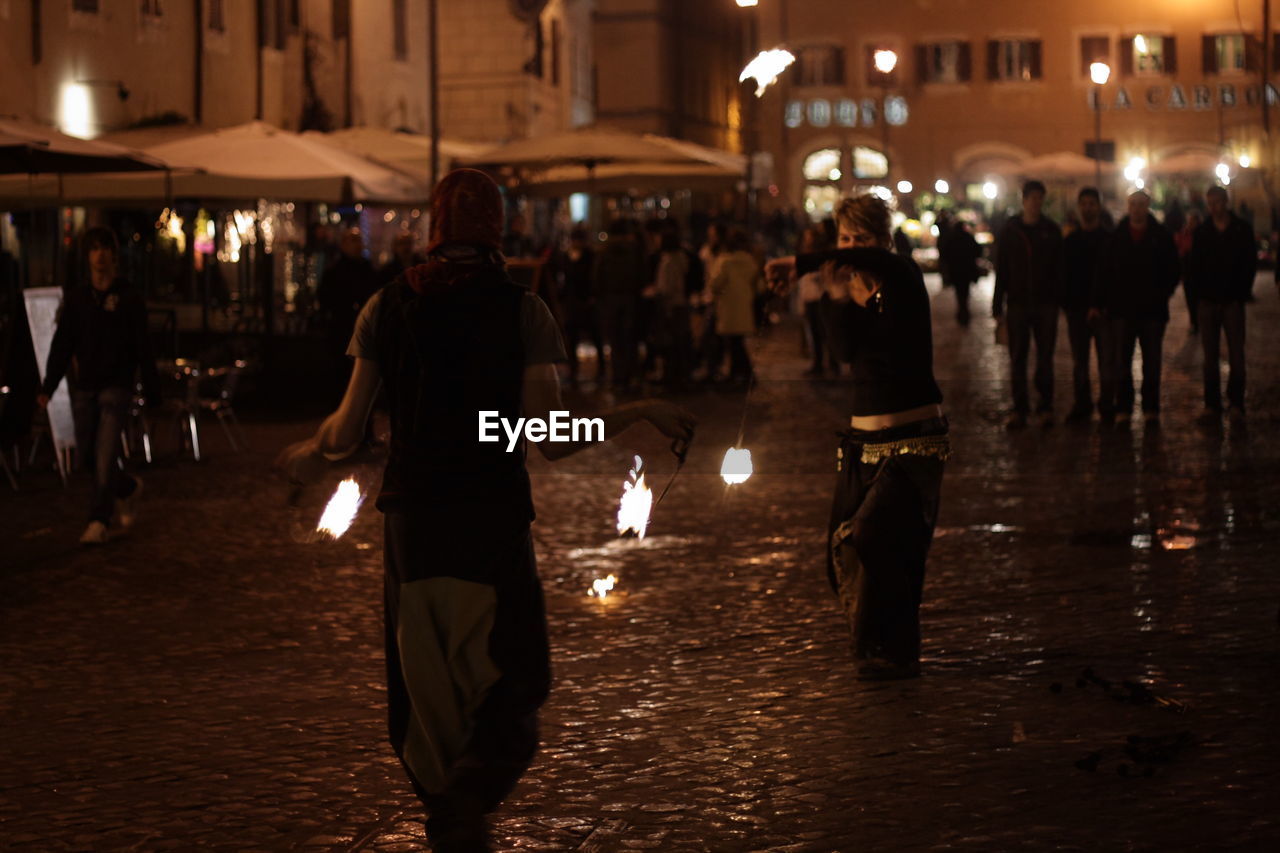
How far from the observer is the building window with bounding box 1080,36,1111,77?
68.2 m

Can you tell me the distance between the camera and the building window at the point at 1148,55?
6675 centimetres

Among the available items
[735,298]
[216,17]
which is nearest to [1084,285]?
[735,298]

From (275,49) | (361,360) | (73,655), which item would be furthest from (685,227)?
(361,360)

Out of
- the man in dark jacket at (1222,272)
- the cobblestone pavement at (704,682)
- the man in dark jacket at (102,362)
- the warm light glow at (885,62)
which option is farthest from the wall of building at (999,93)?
the man in dark jacket at (102,362)

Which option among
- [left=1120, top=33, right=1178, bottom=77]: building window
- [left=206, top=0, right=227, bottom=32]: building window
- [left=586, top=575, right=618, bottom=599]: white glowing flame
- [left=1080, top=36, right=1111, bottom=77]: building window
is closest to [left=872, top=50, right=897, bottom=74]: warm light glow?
[left=206, top=0, right=227, bottom=32]: building window

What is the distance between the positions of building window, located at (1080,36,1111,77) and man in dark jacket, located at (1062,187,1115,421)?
52.3 meters

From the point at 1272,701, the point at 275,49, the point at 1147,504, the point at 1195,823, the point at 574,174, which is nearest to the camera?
the point at 1195,823

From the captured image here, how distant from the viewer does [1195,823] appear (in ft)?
18.9

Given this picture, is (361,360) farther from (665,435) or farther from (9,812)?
(9,812)

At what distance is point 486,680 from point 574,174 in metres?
21.1

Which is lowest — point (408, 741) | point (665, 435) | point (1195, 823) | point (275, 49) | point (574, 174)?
point (1195, 823)

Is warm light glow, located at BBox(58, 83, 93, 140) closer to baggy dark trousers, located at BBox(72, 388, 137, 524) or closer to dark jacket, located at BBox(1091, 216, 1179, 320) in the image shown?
dark jacket, located at BBox(1091, 216, 1179, 320)

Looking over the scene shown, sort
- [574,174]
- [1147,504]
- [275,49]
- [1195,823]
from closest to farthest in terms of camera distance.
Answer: [1195,823], [1147,504], [574,174], [275,49]

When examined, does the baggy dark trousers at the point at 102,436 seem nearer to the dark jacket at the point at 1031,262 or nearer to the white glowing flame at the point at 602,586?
the white glowing flame at the point at 602,586
